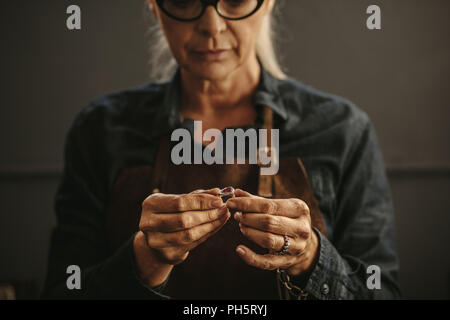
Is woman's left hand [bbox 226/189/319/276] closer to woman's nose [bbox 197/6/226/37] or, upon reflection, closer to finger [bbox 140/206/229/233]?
finger [bbox 140/206/229/233]

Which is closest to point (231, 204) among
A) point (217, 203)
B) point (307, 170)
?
point (217, 203)

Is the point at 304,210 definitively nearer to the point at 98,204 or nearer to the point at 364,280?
the point at 364,280

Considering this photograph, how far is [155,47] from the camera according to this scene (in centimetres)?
63

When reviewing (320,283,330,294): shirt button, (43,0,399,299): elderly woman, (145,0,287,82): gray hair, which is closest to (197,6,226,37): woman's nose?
(43,0,399,299): elderly woman

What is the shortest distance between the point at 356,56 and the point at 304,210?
28 centimetres

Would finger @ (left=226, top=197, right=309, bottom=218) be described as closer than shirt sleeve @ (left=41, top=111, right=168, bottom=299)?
Yes

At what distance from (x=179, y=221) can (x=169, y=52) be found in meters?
0.31

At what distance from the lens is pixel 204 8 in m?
0.49

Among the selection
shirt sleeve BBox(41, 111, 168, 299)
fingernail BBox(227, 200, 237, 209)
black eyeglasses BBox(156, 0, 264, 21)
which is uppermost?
black eyeglasses BBox(156, 0, 264, 21)

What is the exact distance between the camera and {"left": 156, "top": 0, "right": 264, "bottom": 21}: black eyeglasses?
49cm

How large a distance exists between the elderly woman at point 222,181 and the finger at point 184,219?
1cm

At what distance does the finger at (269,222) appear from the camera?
0.42 m

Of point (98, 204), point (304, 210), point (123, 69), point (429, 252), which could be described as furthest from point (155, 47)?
point (429, 252)

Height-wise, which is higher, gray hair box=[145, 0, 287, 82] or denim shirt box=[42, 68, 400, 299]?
gray hair box=[145, 0, 287, 82]
